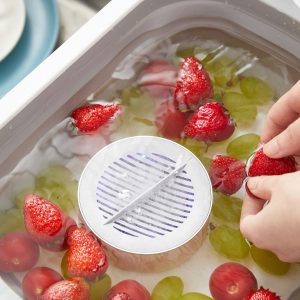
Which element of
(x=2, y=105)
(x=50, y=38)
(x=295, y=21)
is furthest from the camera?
(x=50, y=38)

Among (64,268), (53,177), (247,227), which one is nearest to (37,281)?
(64,268)

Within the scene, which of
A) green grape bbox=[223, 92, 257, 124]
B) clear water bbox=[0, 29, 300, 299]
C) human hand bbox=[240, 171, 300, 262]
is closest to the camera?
human hand bbox=[240, 171, 300, 262]

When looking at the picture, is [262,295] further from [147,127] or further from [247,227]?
[147,127]

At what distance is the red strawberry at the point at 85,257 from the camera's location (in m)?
0.71

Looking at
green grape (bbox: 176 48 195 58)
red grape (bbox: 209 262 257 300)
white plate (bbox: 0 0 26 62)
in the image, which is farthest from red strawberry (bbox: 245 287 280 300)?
white plate (bbox: 0 0 26 62)

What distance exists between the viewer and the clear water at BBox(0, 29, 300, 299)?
729mm

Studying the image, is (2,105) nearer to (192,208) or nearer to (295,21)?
(192,208)

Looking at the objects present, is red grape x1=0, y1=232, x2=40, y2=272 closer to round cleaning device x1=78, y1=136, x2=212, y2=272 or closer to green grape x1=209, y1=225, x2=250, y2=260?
round cleaning device x1=78, y1=136, x2=212, y2=272

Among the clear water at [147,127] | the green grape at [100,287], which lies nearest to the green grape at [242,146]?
the clear water at [147,127]

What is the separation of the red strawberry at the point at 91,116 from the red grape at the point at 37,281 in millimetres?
184

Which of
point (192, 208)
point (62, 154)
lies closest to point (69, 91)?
point (62, 154)

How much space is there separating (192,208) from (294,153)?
0.13 m

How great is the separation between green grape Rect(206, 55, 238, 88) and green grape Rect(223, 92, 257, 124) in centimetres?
2

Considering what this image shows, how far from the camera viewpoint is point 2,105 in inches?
26.7
